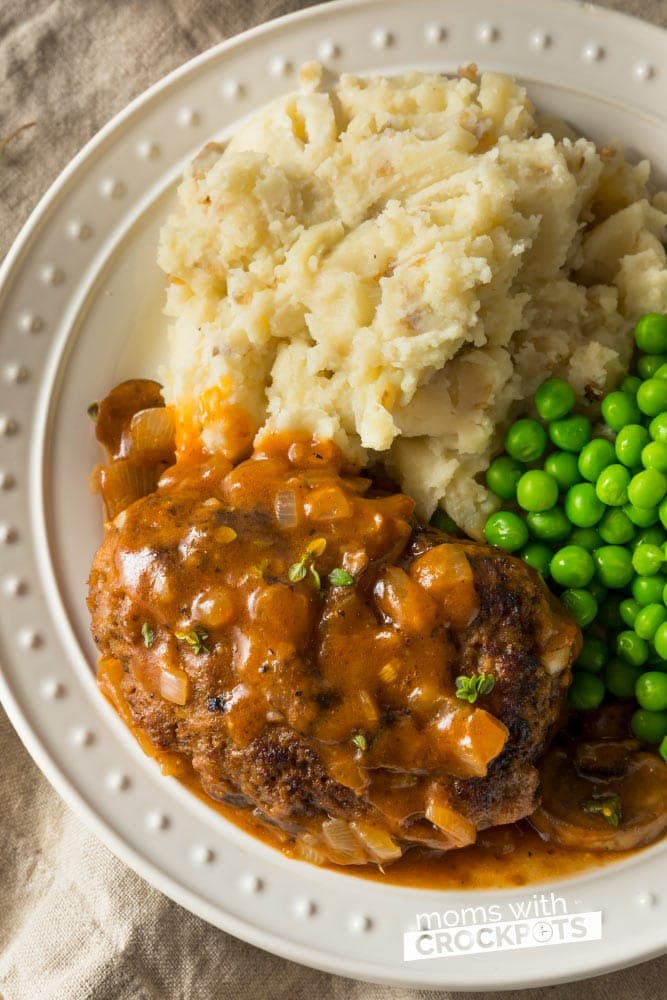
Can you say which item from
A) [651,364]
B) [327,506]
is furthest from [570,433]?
[327,506]

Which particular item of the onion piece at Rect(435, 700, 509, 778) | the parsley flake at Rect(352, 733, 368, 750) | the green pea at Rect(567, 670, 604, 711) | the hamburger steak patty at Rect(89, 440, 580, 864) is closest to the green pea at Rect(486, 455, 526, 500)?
the hamburger steak patty at Rect(89, 440, 580, 864)

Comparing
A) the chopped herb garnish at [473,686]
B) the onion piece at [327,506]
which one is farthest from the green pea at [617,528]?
the onion piece at [327,506]

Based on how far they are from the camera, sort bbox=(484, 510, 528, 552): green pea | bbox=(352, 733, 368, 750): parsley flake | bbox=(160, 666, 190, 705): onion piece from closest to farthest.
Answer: bbox=(352, 733, 368, 750): parsley flake, bbox=(160, 666, 190, 705): onion piece, bbox=(484, 510, 528, 552): green pea

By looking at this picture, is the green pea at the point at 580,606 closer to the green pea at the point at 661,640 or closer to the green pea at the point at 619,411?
the green pea at the point at 661,640

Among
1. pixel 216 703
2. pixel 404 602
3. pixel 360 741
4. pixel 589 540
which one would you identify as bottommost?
pixel 589 540

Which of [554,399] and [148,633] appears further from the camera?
[554,399]

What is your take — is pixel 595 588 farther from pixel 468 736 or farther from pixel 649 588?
pixel 468 736

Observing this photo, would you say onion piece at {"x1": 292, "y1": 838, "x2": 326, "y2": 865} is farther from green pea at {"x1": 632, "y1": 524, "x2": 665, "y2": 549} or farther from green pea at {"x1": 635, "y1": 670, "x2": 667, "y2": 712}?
green pea at {"x1": 632, "y1": 524, "x2": 665, "y2": 549}

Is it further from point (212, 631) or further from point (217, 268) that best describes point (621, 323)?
point (212, 631)
